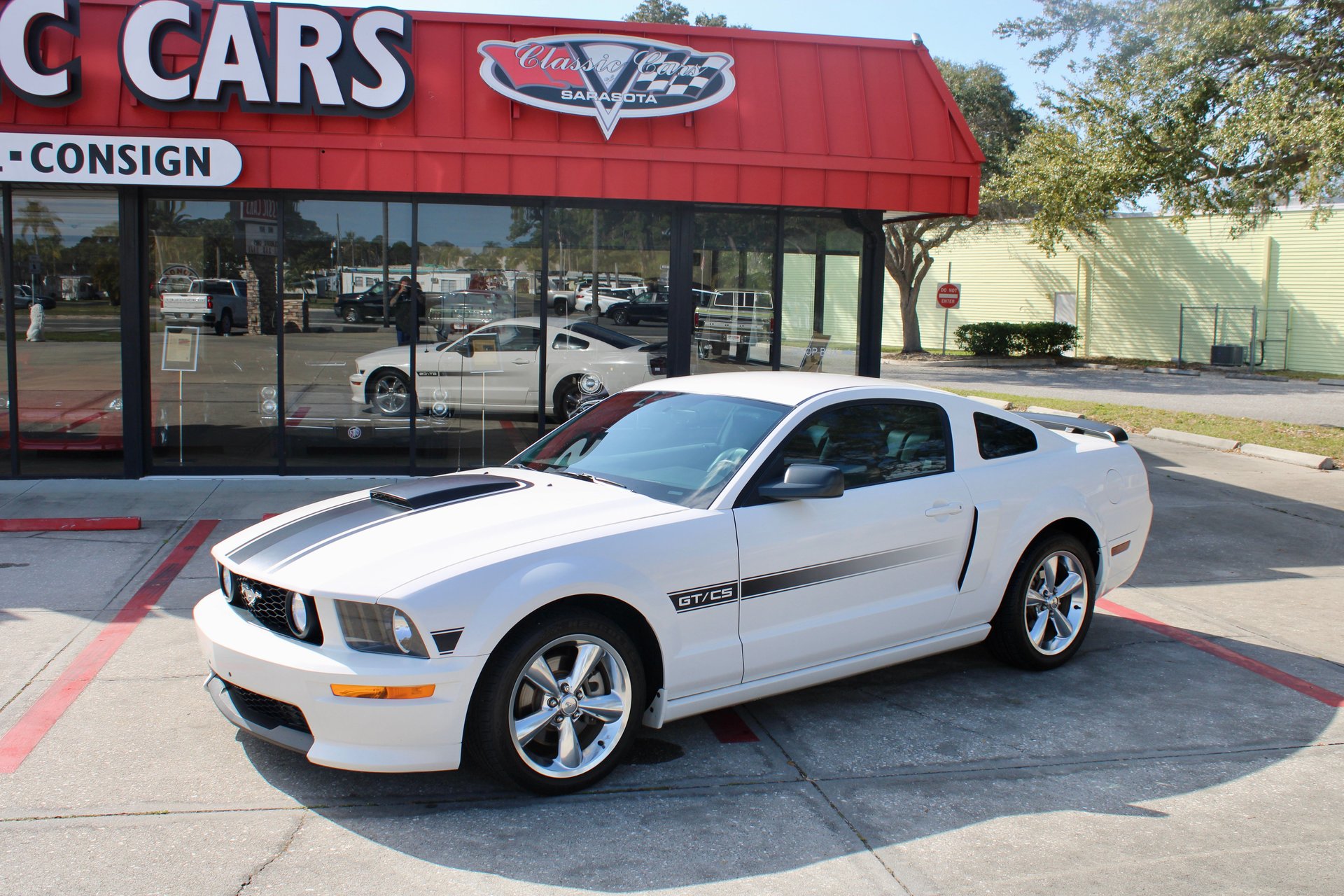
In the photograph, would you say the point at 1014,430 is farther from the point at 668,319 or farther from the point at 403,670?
the point at 668,319

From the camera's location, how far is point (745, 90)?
10719 mm

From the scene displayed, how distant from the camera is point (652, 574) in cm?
425

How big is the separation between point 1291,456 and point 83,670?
1333cm

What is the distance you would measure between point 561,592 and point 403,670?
0.61 m

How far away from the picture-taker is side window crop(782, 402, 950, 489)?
497 cm

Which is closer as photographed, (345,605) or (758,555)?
(345,605)

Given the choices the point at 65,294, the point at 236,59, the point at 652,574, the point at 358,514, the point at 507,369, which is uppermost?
the point at 236,59

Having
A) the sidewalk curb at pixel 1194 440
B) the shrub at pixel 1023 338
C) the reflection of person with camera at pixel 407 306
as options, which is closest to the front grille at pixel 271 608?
the reflection of person with camera at pixel 407 306

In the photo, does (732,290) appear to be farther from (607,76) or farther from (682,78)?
(607,76)

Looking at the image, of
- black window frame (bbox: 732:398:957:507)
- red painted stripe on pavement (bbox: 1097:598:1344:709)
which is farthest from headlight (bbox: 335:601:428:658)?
red painted stripe on pavement (bbox: 1097:598:1344:709)

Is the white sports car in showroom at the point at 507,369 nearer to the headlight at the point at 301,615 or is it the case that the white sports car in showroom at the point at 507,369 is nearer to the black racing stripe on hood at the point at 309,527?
the black racing stripe on hood at the point at 309,527

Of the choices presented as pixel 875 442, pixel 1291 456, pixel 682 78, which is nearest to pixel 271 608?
pixel 875 442

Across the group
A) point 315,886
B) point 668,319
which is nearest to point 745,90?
point 668,319

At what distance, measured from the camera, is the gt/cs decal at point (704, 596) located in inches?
170
